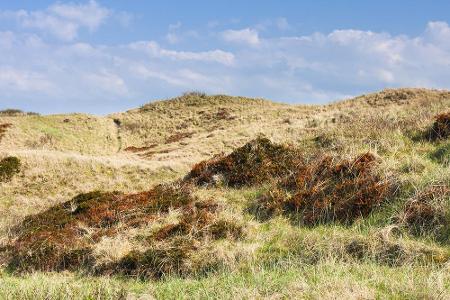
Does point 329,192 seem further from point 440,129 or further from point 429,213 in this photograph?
point 440,129

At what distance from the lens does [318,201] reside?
11.9m

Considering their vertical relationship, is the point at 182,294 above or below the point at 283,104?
below

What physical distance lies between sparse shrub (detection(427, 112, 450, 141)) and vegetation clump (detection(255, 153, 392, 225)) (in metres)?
3.79

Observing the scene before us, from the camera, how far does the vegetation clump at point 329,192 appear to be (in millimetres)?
11227

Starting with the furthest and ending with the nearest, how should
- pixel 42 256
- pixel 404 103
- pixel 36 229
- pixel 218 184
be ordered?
1. pixel 404 103
2. pixel 218 184
3. pixel 36 229
4. pixel 42 256

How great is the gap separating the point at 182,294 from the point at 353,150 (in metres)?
9.15

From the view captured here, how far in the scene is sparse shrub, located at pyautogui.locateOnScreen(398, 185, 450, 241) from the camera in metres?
9.41

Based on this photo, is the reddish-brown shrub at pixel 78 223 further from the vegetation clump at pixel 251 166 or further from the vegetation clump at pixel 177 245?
the vegetation clump at pixel 177 245

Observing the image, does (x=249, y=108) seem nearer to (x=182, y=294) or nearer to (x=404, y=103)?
(x=404, y=103)

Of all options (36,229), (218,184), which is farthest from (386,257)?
(36,229)

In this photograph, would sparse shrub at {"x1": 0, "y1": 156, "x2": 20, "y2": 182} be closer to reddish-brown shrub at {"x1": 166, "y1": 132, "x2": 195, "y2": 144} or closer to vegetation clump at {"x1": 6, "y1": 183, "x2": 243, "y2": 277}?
vegetation clump at {"x1": 6, "y1": 183, "x2": 243, "y2": 277}

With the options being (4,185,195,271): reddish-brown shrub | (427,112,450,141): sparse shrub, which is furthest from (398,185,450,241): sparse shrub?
(4,185,195,271): reddish-brown shrub

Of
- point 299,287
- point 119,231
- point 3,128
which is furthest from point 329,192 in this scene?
point 3,128

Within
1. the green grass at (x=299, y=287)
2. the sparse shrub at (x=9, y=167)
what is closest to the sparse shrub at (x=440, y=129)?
the green grass at (x=299, y=287)
